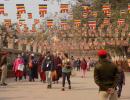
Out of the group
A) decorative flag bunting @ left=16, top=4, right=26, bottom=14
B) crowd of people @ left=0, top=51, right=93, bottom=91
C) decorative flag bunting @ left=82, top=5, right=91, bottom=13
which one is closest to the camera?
crowd of people @ left=0, top=51, right=93, bottom=91

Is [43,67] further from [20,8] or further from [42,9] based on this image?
[20,8]

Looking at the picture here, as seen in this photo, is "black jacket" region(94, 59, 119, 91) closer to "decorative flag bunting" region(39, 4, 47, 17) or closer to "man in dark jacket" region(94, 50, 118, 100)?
"man in dark jacket" region(94, 50, 118, 100)

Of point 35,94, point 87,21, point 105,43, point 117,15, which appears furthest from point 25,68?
point 105,43

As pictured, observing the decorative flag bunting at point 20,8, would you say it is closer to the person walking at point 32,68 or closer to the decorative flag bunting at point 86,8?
the person walking at point 32,68

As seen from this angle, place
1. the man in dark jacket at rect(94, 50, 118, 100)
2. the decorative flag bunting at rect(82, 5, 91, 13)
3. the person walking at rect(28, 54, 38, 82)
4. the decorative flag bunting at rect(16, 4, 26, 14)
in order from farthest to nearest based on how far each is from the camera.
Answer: the decorative flag bunting at rect(82, 5, 91, 13)
the decorative flag bunting at rect(16, 4, 26, 14)
the person walking at rect(28, 54, 38, 82)
the man in dark jacket at rect(94, 50, 118, 100)

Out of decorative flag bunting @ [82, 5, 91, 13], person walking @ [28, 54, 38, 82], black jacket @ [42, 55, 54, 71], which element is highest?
decorative flag bunting @ [82, 5, 91, 13]

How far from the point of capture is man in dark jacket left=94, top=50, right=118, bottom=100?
39.1 feet

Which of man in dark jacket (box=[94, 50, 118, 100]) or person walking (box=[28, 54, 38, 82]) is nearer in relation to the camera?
man in dark jacket (box=[94, 50, 118, 100])

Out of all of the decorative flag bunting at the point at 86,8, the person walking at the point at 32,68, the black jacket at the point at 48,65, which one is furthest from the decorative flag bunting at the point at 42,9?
the black jacket at the point at 48,65

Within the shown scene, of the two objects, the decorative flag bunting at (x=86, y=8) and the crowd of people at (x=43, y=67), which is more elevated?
the decorative flag bunting at (x=86, y=8)

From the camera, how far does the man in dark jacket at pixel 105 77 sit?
11914 millimetres

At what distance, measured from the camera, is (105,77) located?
1200cm

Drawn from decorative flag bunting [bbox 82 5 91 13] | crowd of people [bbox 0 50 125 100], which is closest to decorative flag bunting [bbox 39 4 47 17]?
crowd of people [bbox 0 50 125 100]

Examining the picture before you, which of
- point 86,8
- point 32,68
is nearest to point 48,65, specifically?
point 32,68
